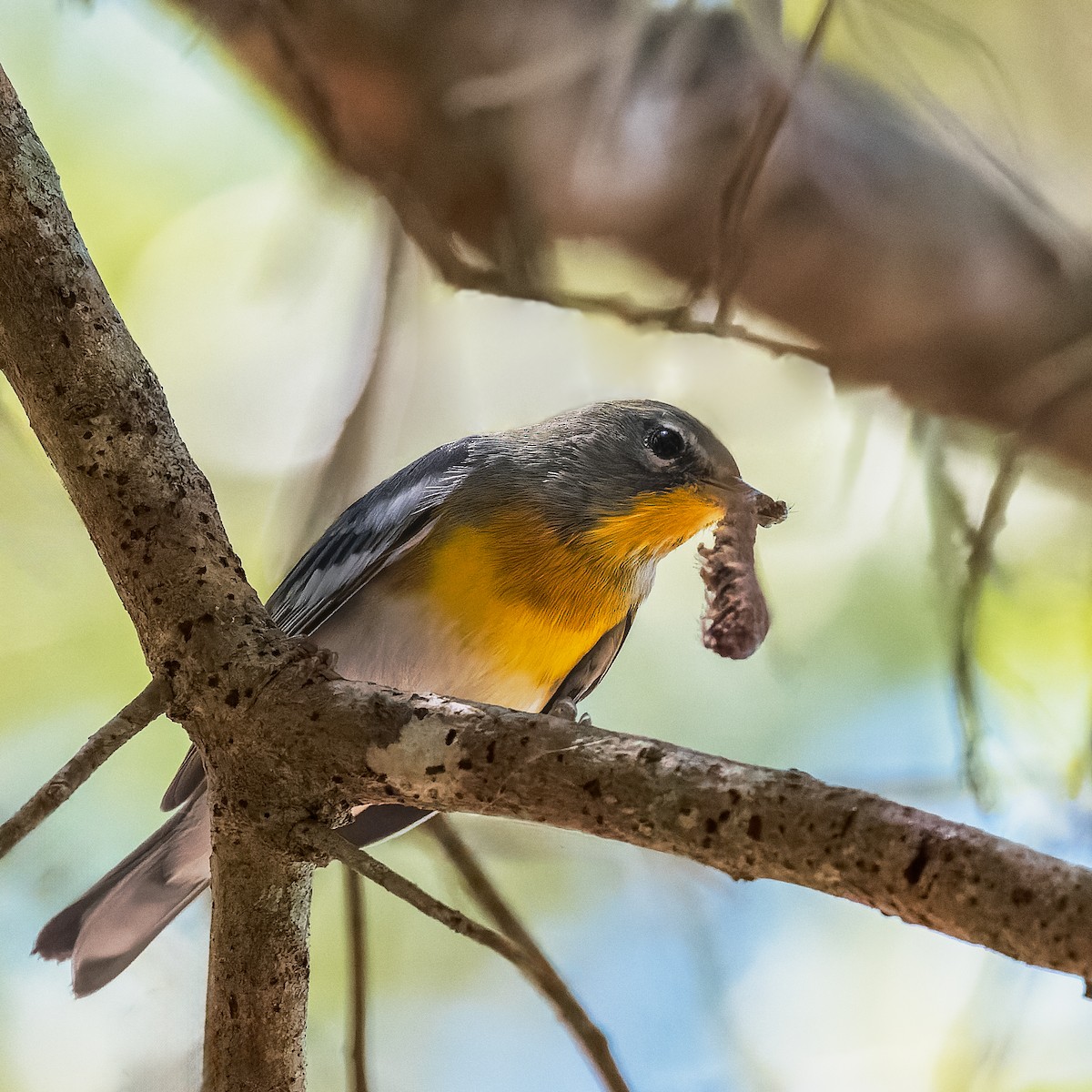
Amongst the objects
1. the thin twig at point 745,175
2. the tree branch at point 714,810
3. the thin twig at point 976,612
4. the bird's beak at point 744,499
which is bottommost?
the tree branch at point 714,810

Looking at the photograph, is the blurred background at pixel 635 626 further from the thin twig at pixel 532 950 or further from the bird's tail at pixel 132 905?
the bird's tail at pixel 132 905

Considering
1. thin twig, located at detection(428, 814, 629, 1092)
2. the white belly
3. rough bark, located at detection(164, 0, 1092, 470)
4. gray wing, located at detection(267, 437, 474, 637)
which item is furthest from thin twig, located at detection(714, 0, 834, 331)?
thin twig, located at detection(428, 814, 629, 1092)

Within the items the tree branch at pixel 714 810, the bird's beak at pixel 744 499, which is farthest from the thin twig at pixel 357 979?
the bird's beak at pixel 744 499

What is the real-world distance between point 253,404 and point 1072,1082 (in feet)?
5.04

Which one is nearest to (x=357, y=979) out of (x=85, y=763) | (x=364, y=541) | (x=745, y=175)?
(x=364, y=541)

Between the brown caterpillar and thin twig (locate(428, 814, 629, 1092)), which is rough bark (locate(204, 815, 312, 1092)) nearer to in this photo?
thin twig (locate(428, 814, 629, 1092))

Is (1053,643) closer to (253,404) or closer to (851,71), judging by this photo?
(851,71)

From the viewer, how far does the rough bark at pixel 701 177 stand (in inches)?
57.7

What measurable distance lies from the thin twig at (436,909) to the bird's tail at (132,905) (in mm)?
487

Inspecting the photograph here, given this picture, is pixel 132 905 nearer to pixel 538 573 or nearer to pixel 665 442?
pixel 538 573

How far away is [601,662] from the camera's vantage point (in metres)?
1.49

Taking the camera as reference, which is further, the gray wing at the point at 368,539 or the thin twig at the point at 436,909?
the gray wing at the point at 368,539

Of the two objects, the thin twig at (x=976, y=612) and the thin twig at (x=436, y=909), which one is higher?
the thin twig at (x=976, y=612)

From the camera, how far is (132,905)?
1319 millimetres
